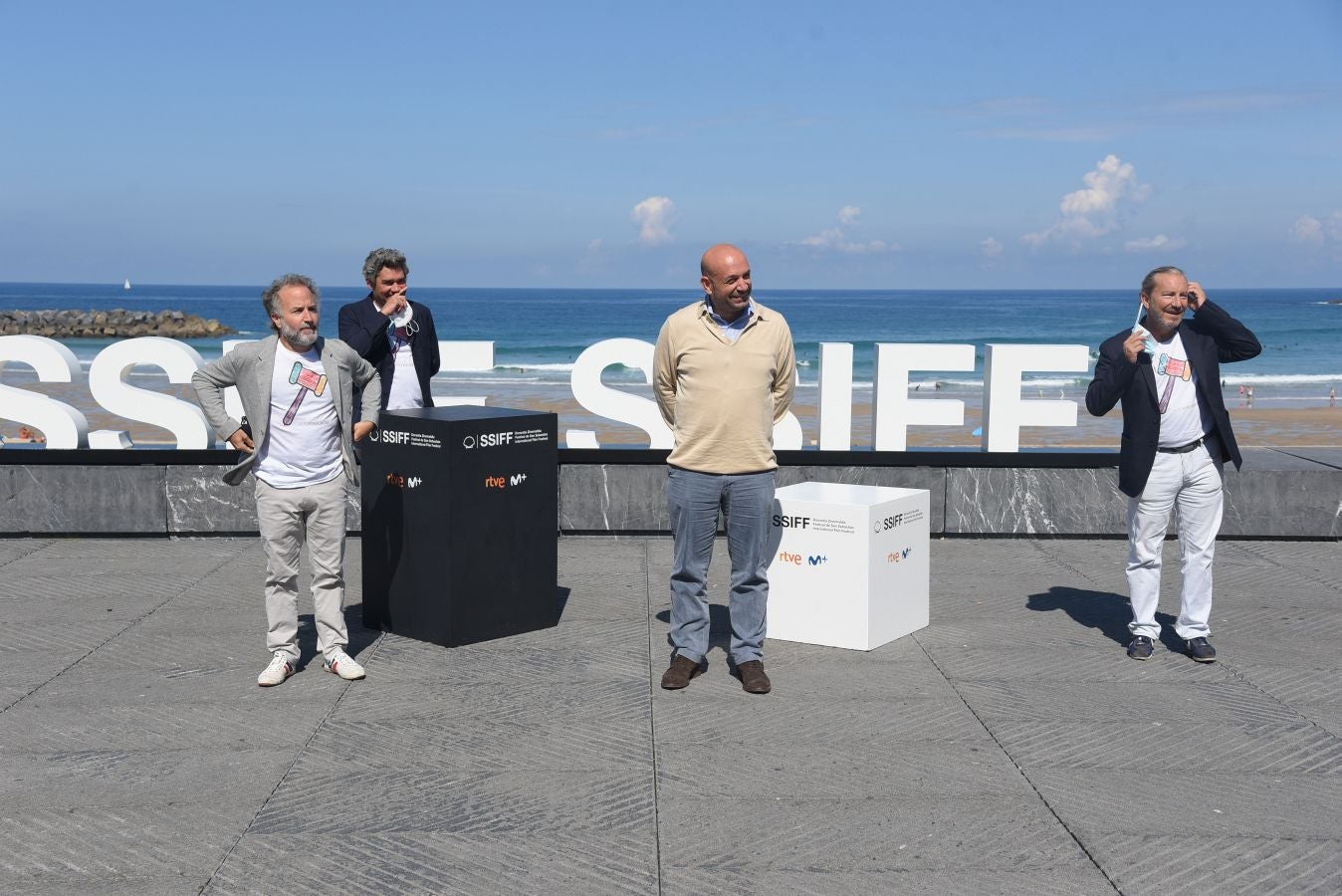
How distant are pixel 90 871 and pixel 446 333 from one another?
239 ft

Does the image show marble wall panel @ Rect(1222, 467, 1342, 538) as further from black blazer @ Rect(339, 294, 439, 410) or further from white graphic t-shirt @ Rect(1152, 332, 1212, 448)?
black blazer @ Rect(339, 294, 439, 410)

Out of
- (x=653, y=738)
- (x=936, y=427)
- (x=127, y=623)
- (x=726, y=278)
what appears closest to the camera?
(x=653, y=738)

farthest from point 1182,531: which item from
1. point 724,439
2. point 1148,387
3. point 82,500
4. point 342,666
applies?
point 82,500

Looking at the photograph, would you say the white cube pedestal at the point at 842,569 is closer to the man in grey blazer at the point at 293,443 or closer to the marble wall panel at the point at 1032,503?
the man in grey blazer at the point at 293,443

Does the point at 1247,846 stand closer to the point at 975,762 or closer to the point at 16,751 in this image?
the point at 975,762

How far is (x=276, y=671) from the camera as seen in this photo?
5.89 meters

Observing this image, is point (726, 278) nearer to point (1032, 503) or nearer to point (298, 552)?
point (298, 552)

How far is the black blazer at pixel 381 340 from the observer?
22.0ft

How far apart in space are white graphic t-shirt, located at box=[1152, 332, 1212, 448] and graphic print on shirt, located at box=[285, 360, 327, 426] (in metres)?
3.96

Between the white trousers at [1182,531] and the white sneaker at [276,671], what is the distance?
4.12 m

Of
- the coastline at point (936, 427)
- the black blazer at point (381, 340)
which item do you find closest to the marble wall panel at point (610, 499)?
the black blazer at point (381, 340)

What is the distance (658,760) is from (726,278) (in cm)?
201

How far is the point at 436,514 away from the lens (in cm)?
650

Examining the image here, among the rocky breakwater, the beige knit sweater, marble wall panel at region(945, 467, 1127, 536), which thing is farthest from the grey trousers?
the rocky breakwater
